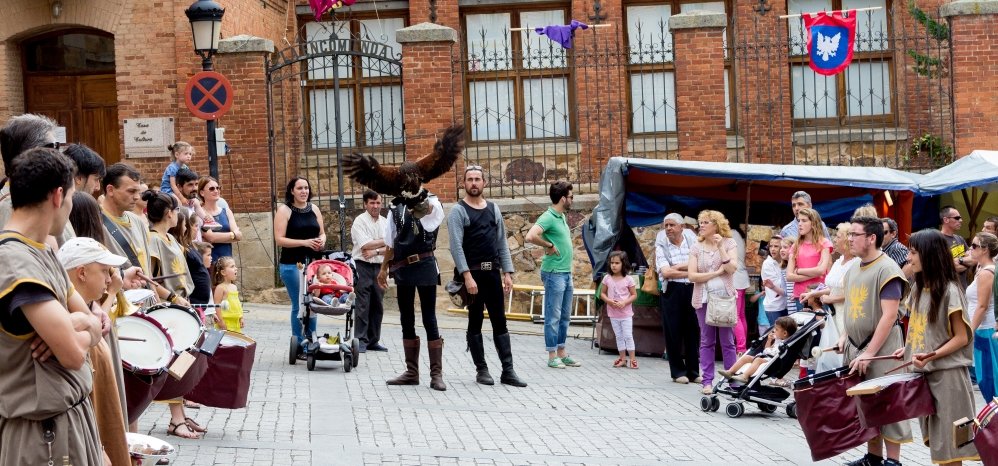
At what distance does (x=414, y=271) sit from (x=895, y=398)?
508 cm

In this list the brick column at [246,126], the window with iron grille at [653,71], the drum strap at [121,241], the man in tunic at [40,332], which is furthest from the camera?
the window with iron grille at [653,71]

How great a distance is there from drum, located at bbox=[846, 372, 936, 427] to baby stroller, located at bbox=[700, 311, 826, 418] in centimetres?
310

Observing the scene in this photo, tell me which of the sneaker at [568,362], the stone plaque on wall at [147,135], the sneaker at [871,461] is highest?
the stone plaque on wall at [147,135]

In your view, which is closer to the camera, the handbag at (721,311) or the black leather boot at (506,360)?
the black leather boot at (506,360)

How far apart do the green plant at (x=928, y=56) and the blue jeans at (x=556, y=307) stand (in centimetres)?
907

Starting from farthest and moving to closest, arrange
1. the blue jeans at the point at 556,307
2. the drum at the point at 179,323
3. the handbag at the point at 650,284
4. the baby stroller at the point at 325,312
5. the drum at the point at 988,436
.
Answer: the handbag at the point at 650,284 < the blue jeans at the point at 556,307 < the baby stroller at the point at 325,312 < the drum at the point at 179,323 < the drum at the point at 988,436

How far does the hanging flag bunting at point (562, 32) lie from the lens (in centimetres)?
2242

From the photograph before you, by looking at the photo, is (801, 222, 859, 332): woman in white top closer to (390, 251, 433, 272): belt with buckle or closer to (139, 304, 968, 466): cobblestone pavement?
(139, 304, 968, 466): cobblestone pavement

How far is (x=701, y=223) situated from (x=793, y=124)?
1075 centimetres

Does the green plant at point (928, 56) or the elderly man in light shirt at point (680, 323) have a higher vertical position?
the green plant at point (928, 56)

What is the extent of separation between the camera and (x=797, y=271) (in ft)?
44.8

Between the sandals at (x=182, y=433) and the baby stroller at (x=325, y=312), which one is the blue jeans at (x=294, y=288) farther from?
the sandals at (x=182, y=433)

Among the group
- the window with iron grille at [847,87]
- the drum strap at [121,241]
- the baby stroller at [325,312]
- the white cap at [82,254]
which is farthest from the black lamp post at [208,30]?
the white cap at [82,254]

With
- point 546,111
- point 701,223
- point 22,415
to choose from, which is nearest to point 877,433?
point 701,223
